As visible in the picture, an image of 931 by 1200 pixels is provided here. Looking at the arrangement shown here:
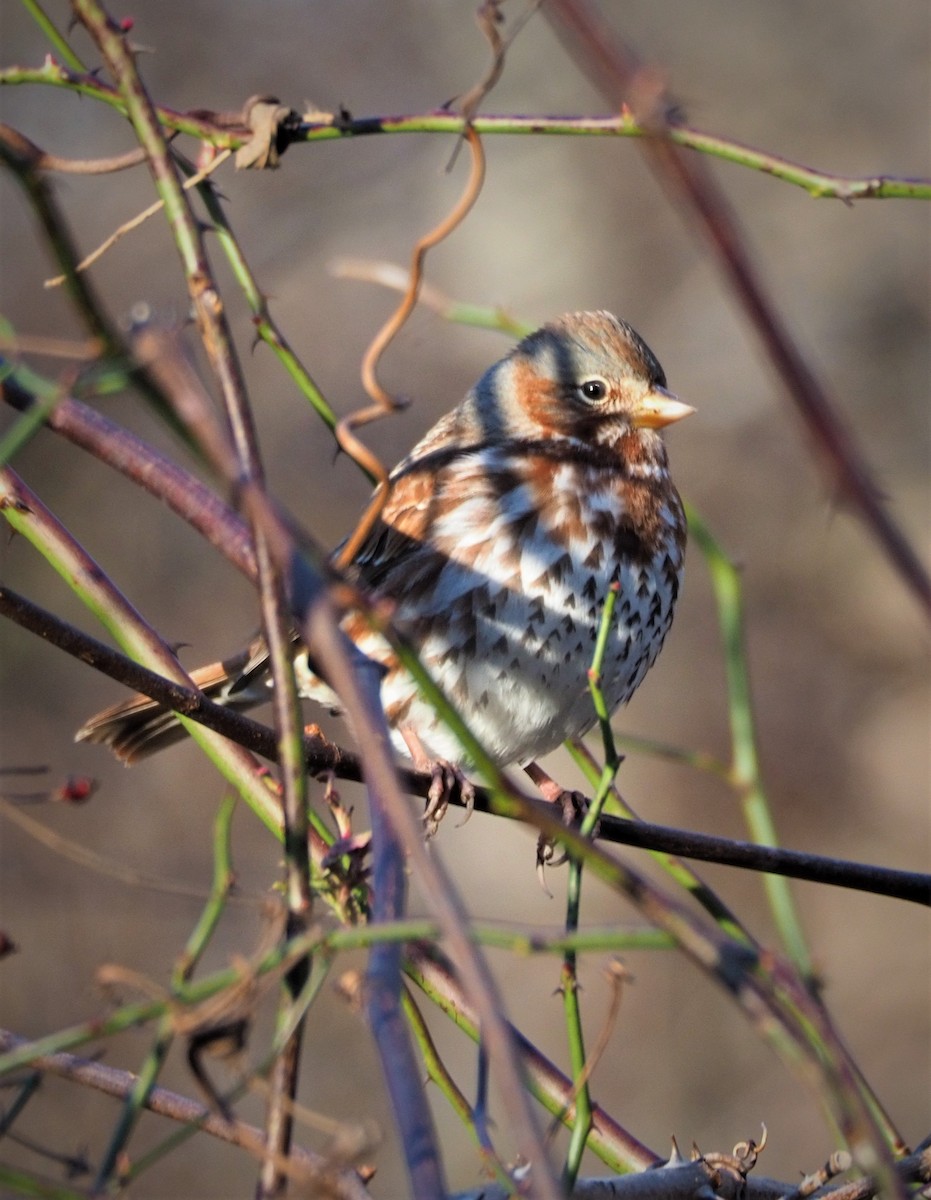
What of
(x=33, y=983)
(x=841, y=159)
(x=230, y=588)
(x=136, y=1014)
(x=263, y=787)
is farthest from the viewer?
(x=841, y=159)

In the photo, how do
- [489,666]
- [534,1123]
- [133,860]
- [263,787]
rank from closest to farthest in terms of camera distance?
[534,1123]
[263,787]
[489,666]
[133,860]

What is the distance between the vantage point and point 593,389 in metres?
4.22

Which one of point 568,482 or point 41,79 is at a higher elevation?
point 568,482

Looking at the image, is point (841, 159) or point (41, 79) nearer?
point (41, 79)

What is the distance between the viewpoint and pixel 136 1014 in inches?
55.1

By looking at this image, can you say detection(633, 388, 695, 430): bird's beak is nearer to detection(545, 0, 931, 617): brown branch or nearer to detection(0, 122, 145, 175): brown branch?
detection(0, 122, 145, 175): brown branch

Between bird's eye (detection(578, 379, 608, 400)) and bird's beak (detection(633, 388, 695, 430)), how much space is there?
0.11 meters

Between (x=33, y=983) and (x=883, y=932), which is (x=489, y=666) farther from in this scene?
(x=883, y=932)

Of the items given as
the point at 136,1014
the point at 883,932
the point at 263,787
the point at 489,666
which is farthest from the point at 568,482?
the point at 883,932

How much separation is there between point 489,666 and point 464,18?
311 inches

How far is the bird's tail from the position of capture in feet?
13.7

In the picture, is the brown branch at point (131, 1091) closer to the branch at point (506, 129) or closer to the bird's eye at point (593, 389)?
the branch at point (506, 129)

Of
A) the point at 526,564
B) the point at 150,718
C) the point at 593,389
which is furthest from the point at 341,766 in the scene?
the point at 593,389

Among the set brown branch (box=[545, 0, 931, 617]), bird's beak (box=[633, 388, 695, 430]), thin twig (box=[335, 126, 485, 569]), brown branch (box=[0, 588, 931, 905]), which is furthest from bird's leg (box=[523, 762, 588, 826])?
brown branch (box=[545, 0, 931, 617])
